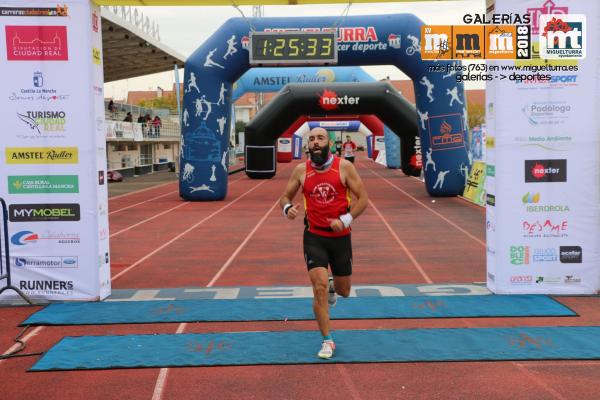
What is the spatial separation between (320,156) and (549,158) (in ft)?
12.0

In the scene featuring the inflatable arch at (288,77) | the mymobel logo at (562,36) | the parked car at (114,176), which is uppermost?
the inflatable arch at (288,77)

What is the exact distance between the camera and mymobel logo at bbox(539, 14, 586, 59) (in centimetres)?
791

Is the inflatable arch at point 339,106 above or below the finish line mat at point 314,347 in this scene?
above

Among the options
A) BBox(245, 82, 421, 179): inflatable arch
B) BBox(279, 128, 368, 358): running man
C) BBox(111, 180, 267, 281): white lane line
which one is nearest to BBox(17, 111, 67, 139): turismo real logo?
BBox(111, 180, 267, 281): white lane line

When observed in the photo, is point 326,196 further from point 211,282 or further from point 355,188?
point 211,282

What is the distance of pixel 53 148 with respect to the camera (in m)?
8.05

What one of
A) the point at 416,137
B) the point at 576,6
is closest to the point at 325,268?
the point at 576,6

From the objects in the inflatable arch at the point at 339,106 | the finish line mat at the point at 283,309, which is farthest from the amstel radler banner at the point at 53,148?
the inflatable arch at the point at 339,106

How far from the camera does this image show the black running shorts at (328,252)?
Answer: 5.99m

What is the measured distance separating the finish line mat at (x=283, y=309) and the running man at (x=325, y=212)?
131 centimetres

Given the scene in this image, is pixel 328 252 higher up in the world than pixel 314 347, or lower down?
higher up

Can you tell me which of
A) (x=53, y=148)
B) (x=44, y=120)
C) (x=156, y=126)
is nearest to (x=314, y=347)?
(x=53, y=148)

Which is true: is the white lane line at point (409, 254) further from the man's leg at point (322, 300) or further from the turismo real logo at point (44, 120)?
the turismo real logo at point (44, 120)

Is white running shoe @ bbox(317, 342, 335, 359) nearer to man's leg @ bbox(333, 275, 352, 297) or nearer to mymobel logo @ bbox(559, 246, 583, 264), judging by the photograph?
man's leg @ bbox(333, 275, 352, 297)
